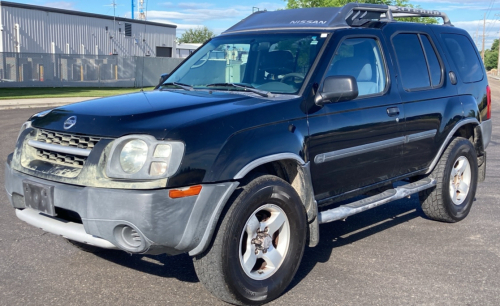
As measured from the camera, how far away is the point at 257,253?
13.8 feet

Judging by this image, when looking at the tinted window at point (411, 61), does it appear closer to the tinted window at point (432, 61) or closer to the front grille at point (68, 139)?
the tinted window at point (432, 61)

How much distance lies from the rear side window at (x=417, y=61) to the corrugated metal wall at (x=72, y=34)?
32.4 metres

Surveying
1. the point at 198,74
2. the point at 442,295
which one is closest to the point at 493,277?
the point at 442,295

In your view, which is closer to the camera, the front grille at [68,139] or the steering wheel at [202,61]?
the front grille at [68,139]


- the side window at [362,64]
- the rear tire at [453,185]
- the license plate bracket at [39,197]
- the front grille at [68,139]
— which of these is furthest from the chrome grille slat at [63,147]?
the rear tire at [453,185]

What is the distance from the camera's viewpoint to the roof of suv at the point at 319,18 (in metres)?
5.27

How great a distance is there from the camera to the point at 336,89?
15.1ft

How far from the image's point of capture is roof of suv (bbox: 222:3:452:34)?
5.27 meters

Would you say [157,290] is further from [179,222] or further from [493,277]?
[493,277]

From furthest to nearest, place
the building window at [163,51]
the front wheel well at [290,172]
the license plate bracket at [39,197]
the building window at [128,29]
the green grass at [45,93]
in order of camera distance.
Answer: the building window at [163,51] → the building window at [128,29] → the green grass at [45,93] → the front wheel well at [290,172] → the license plate bracket at [39,197]

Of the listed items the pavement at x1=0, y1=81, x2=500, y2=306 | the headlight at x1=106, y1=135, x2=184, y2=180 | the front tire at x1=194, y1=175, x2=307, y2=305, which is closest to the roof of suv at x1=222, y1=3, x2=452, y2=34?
the front tire at x1=194, y1=175, x2=307, y2=305

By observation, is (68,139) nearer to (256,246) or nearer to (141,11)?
(256,246)

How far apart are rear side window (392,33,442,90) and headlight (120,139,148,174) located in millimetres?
2838

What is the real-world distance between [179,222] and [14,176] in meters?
1.42
